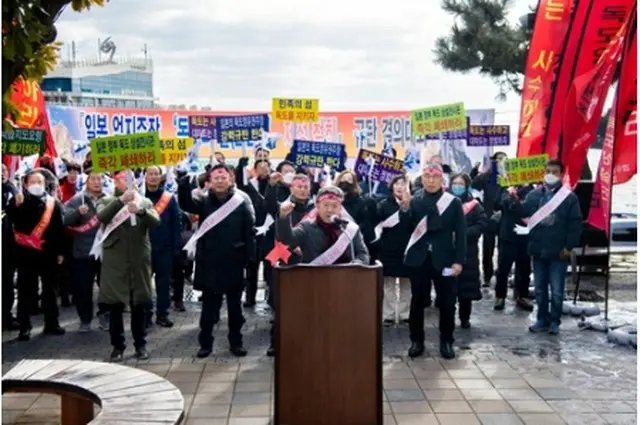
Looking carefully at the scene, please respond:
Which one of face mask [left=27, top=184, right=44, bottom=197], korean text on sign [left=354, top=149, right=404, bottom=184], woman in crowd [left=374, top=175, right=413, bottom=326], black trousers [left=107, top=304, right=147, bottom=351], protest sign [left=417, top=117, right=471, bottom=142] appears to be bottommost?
black trousers [left=107, top=304, right=147, bottom=351]

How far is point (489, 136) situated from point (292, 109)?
3641 millimetres

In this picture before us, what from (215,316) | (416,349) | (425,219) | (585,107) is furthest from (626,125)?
(215,316)

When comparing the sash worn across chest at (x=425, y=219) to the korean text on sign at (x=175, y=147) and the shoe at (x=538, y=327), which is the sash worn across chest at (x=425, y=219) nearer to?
the shoe at (x=538, y=327)

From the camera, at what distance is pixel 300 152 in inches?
424

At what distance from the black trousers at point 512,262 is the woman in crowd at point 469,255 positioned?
101 centimetres

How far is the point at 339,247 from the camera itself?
6.29 metres

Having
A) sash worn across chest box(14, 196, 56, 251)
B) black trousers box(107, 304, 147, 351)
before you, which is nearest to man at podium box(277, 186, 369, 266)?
black trousers box(107, 304, 147, 351)

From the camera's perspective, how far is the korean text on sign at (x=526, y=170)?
30.9ft

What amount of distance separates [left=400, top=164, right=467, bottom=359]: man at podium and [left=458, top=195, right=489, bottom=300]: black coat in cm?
104

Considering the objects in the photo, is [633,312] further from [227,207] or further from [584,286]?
[227,207]

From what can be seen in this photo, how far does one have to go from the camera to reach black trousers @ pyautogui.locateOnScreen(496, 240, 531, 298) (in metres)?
9.88

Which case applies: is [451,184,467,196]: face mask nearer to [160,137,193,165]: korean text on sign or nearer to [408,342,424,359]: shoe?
[408,342,424,359]: shoe

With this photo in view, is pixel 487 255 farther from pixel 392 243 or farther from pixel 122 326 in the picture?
pixel 122 326

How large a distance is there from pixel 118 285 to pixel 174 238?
1612mm
